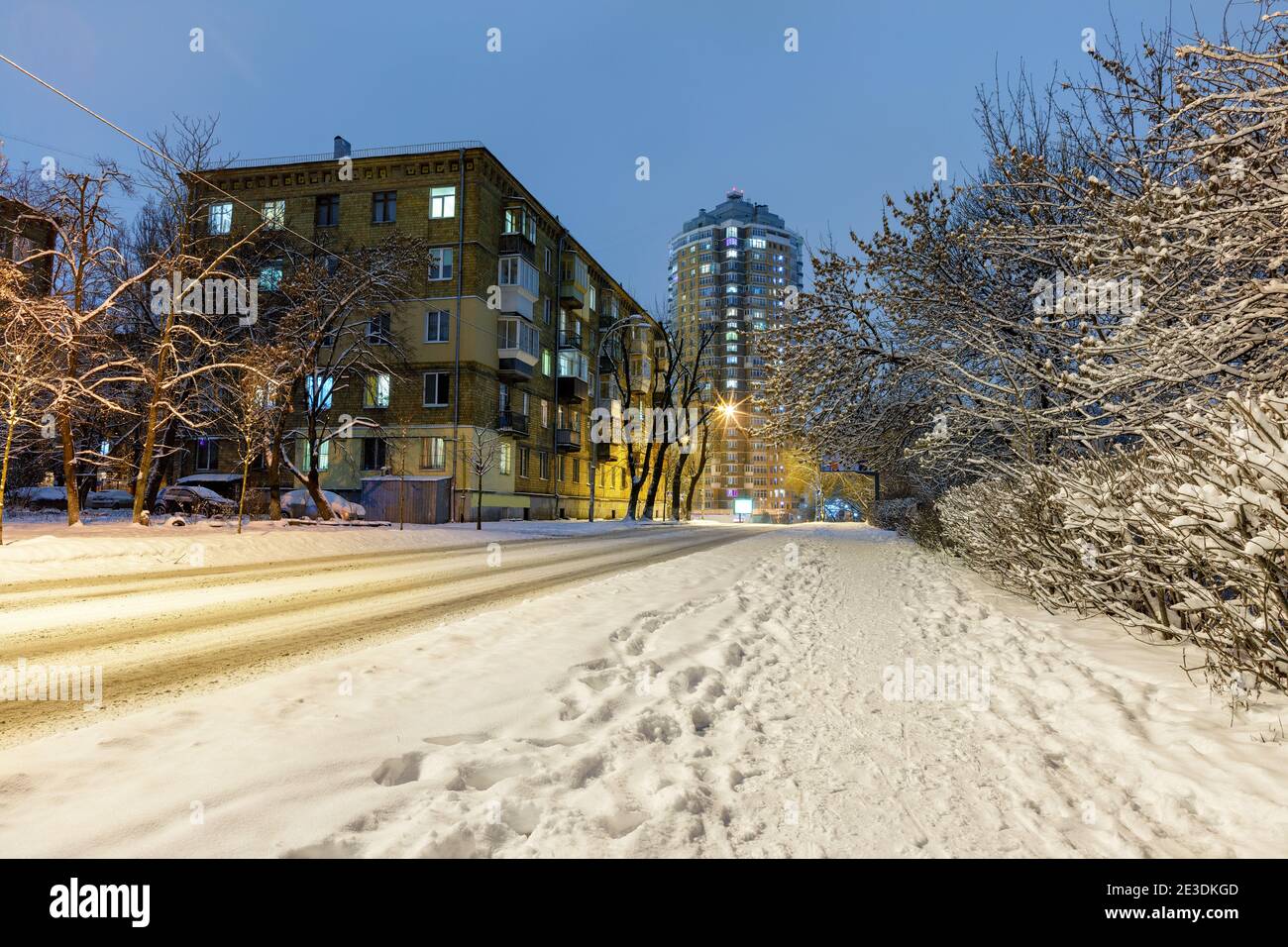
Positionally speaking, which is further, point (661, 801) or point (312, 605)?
point (312, 605)

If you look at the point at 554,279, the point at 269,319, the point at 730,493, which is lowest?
the point at 730,493

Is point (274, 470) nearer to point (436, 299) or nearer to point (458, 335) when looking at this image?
point (458, 335)

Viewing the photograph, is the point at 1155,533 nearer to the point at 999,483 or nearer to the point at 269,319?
the point at 999,483

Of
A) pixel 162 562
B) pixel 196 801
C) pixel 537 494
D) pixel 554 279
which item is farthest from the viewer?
pixel 554 279

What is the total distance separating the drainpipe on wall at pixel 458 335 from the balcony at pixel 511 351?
2542 millimetres

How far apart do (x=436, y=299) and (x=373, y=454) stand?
892 cm

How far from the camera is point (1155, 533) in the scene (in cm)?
475

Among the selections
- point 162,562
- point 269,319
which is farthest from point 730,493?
point 162,562

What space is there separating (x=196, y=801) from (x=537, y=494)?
37774mm

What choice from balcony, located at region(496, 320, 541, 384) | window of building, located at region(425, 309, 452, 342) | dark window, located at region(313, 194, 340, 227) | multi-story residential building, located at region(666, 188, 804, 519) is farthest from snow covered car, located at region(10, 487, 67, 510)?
multi-story residential building, located at region(666, 188, 804, 519)

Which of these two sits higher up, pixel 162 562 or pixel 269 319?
pixel 269 319
